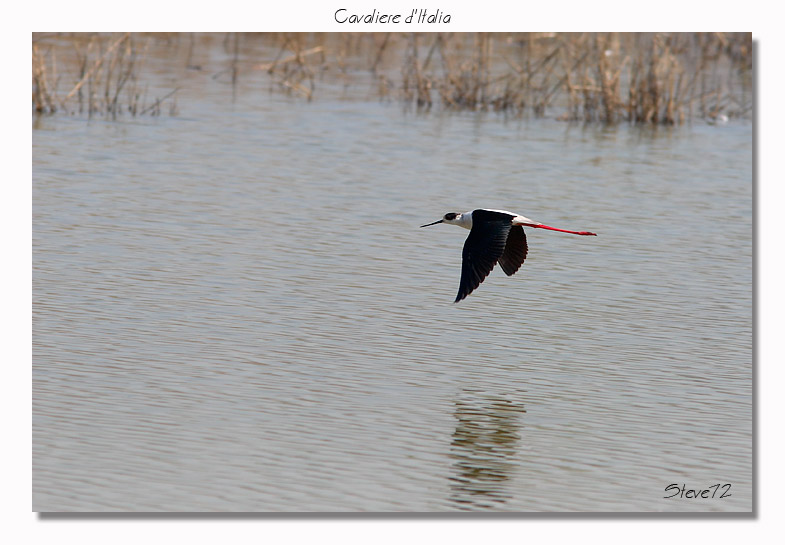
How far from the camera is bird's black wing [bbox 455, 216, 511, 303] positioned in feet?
22.2

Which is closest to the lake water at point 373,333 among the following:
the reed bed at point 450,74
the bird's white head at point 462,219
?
the bird's white head at point 462,219

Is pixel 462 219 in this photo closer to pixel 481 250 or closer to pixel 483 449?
pixel 481 250

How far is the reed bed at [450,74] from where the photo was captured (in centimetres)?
1486

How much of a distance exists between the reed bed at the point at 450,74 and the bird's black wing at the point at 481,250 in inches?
294

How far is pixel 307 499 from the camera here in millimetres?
5211

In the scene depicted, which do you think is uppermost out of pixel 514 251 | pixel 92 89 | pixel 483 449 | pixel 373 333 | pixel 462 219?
pixel 92 89

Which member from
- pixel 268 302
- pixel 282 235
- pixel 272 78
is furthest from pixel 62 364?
pixel 272 78

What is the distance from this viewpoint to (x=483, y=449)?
5.91 meters

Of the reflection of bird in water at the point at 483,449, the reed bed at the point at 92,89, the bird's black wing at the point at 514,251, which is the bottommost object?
the reflection of bird in water at the point at 483,449

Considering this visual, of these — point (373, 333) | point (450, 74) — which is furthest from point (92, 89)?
point (373, 333)

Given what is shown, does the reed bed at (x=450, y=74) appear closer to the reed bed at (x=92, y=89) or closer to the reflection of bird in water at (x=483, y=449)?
the reed bed at (x=92, y=89)

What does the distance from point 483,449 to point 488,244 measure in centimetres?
145

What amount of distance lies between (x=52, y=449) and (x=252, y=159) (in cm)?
744
